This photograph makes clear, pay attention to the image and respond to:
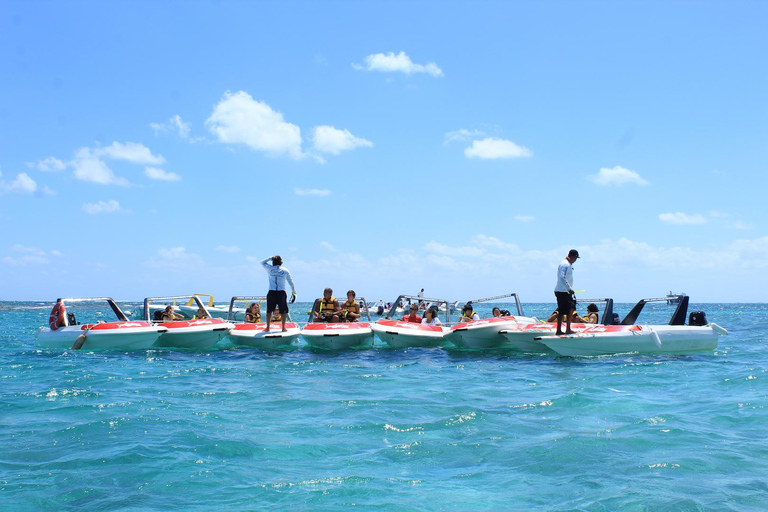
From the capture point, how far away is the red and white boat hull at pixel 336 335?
51.9 feet

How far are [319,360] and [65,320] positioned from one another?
7479 mm

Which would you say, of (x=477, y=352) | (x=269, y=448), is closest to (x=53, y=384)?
(x=269, y=448)

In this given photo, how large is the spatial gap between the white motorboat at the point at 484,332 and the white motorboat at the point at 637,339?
1.41 metres

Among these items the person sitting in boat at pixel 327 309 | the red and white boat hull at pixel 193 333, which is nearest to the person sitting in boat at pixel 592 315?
the person sitting in boat at pixel 327 309

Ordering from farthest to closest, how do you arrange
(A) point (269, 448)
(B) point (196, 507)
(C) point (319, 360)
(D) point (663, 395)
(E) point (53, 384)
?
(C) point (319, 360) < (E) point (53, 384) < (D) point (663, 395) < (A) point (269, 448) < (B) point (196, 507)

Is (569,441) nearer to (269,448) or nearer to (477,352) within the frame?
(269,448)

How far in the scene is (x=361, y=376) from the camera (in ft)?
39.1

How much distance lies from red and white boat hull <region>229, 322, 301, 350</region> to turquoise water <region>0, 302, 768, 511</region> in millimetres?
3258

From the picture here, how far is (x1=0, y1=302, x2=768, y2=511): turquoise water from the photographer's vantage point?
5164 millimetres

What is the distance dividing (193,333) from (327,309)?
3667 mm

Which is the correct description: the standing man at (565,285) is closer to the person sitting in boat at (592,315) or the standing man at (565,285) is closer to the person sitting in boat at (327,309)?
the person sitting in boat at (592,315)

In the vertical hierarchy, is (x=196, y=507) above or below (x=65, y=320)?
below

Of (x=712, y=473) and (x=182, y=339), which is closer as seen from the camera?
(x=712, y=473)

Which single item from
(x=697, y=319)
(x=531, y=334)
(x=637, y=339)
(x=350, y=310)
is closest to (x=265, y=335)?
(x=350, y=310)
